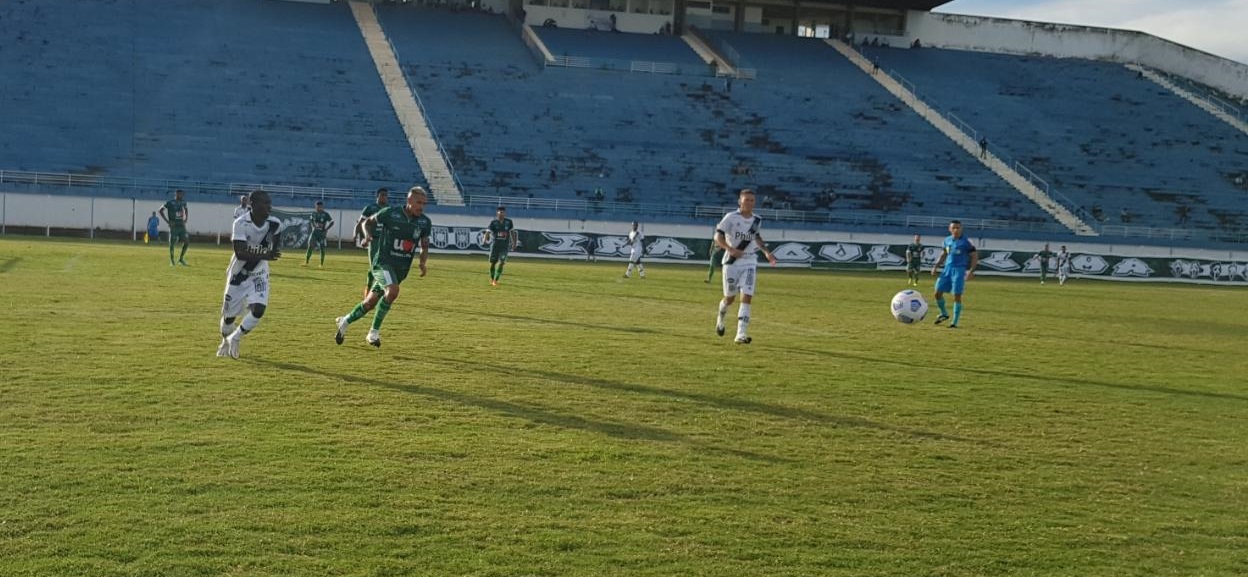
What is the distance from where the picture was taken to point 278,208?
145ft

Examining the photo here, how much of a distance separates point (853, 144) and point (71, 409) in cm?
5227

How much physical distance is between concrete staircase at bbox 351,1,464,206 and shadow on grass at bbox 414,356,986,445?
35.0 meters

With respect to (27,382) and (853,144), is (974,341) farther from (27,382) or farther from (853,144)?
(853,144)

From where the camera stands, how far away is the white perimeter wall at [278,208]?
44094 mm

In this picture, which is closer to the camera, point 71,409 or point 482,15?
point 71,409

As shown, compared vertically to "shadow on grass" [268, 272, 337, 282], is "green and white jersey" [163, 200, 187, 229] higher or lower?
higher

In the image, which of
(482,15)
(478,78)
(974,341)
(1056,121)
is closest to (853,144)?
(1056,121)

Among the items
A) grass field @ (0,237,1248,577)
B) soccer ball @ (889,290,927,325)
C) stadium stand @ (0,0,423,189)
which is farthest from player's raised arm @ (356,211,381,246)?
stadium stand @ (0,0,423,189)

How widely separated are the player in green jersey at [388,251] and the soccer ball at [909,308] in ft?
32.5

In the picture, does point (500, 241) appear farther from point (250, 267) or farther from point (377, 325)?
point (250, 267)

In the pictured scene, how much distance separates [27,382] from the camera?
Answer: 10711mm

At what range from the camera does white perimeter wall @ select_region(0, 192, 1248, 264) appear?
1736 inches

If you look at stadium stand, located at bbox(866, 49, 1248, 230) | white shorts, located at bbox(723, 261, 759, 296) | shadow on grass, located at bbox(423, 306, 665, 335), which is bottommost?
shadow on grass, located at bbox(423, 306, 665, 335)

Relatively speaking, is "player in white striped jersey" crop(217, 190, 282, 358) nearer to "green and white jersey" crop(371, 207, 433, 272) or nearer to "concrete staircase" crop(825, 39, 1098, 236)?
"green and white jersey" crop(371, 207, 433, 272)
